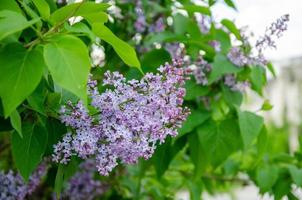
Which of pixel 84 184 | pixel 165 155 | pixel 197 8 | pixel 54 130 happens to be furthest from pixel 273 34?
pixel 84 184

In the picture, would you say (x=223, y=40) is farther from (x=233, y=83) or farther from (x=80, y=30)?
(x=80, y=30)

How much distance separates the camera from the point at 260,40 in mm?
1580

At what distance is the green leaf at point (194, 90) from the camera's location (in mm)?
1706

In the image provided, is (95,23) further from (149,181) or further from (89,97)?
(149,181)

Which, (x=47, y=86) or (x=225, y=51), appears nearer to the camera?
(x=47, y=86)

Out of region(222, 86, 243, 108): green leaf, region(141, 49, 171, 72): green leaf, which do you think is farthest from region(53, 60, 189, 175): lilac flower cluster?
region(222, 86, 243, 108): green leaf

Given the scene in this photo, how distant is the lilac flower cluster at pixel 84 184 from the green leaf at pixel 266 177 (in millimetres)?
646

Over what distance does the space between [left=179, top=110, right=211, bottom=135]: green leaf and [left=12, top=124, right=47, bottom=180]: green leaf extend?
2.02 ft

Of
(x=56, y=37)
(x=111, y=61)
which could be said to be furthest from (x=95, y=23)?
(x=111, y=61)

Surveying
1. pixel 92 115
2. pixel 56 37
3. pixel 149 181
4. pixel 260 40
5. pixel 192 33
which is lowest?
pixel 149 181

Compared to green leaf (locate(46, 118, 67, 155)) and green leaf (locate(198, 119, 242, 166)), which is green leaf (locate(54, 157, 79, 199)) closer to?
green leaf (locate(46, 118, 67, 155))

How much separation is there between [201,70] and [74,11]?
0.92m

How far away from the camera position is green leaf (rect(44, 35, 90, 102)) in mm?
798

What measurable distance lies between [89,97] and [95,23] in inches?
7.2
